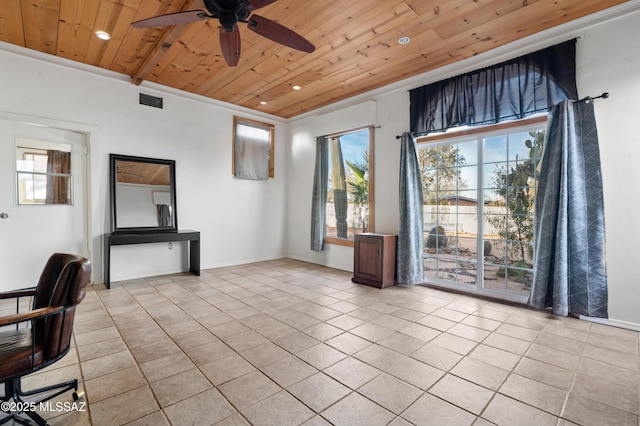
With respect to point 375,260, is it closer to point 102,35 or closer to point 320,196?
point 320,196

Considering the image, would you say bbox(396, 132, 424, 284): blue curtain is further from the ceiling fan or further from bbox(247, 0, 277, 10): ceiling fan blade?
bbox(247, 0, 277, 10): ceiling fan blade

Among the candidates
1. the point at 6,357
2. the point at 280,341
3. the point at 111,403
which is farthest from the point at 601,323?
the point at 6,357

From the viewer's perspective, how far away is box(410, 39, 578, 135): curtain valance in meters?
3.16

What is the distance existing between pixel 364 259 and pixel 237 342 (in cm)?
239

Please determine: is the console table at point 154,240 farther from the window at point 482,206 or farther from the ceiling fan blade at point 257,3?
the window at point 482,206

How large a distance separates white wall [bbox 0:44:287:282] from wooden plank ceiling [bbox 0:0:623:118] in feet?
1.05

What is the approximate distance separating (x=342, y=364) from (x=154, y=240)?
346 centimetres

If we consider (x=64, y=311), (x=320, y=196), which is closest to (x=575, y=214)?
(x=320, y=196)

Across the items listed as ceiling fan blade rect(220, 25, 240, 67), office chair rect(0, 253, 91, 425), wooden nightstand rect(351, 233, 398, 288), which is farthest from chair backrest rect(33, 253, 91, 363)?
wooden nightstand rect(351, 233, 398, 288)

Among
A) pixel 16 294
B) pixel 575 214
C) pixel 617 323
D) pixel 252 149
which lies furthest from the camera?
pixel 252 149

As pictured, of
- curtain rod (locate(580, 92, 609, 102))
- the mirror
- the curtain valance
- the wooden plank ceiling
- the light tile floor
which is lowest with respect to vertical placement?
the light tile floor

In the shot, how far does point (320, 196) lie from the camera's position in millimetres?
5766

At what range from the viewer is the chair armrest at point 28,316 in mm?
1374

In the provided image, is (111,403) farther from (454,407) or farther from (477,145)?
(477,145)
